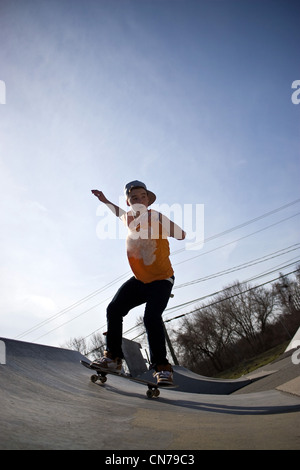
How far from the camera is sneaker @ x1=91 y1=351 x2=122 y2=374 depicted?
2.72 meters

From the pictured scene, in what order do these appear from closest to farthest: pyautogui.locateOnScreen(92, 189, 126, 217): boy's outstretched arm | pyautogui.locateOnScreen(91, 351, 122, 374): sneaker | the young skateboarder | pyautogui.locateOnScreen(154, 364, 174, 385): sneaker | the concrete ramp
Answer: pyautogui.locateOnScreen(154, 364, 174, 385): sneaker < the young skateboarder < pyautogui.locateOnScreen(91, 351, 122, 374): sneaker < pyautogui.locateOnScreen(92, 189, 126, 217): boy's outstretched arm < the concrete ramp

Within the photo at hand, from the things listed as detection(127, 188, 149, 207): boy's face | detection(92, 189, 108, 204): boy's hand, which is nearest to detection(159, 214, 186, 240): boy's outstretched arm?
detection(127, 188, 149, 207): boy's face

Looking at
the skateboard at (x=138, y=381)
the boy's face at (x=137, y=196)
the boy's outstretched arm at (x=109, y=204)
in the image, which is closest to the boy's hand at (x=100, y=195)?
the boy's outstretched arm at (x=109, y=204)

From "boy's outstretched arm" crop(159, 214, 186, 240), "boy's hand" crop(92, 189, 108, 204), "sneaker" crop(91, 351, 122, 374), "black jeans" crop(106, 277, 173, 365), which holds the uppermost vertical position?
"boy's hand" crop(92, 189, 108, 204)

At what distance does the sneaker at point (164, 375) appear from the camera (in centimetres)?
241

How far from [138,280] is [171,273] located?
352mm

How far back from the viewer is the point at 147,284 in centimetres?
271

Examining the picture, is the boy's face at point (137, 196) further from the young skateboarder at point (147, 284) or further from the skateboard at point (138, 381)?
the skateboard at point (138, 381)

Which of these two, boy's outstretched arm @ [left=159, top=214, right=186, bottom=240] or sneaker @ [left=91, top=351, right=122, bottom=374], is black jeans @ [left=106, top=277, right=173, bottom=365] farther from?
boy's outstretched arm @ [left=159, top=214, right=186, bottom=240]

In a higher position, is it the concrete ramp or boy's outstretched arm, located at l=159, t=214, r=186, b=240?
boy's outstretched arm, located at l=159, t=214, r=186, b=240

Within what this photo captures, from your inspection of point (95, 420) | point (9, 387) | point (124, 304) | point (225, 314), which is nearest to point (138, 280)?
point (124, 304)
